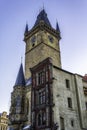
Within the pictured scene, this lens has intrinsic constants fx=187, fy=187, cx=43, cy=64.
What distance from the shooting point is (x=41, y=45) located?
4856cm

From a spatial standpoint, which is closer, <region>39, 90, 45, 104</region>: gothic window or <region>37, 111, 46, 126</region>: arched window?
<region>37, 111, 46, 126</region>: arched window

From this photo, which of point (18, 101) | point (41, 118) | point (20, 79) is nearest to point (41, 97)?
point (41, 118)

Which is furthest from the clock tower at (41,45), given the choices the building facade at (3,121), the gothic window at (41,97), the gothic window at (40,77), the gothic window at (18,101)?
the building facade at (3,121)

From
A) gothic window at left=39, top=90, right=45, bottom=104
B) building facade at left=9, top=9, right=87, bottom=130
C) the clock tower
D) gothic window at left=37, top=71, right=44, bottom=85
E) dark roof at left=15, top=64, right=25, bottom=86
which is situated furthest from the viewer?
the clock tower

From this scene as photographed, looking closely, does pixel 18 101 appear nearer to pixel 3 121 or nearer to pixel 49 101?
pixel 49 101

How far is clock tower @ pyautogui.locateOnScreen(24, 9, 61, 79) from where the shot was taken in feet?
158

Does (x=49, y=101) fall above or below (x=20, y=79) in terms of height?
below

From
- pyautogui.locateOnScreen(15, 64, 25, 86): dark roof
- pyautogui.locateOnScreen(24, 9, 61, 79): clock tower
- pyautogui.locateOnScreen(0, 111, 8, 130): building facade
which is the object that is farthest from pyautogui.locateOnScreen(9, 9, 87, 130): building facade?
pyautogui.locateOnScreen(0, 111, 8, 130): building facade

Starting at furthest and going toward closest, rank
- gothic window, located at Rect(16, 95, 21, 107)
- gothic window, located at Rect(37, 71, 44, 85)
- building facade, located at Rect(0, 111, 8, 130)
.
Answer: building facade, located at Rect(0, 111, 8, 130), gothic window, located at Rect(16, 95, 21, 107), gothic window, located at Rect(37, 71, 44, 85)

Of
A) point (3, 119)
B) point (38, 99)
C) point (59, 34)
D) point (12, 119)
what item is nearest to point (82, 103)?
point (38, 99)

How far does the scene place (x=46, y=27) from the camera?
175 ft

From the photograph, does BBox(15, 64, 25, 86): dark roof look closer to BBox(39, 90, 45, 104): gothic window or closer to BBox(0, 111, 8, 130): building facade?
BBox(39, 90, 45, 104): gothic window

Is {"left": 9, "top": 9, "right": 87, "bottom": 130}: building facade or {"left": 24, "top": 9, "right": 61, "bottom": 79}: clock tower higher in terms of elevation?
{"left": 24, "top": 9, "right": 61, "bottom": 79}: clock tower

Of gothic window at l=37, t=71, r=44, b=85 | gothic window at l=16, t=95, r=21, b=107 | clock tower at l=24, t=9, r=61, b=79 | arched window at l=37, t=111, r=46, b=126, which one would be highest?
clock tower at l=24, t=9, r=61, b=79
